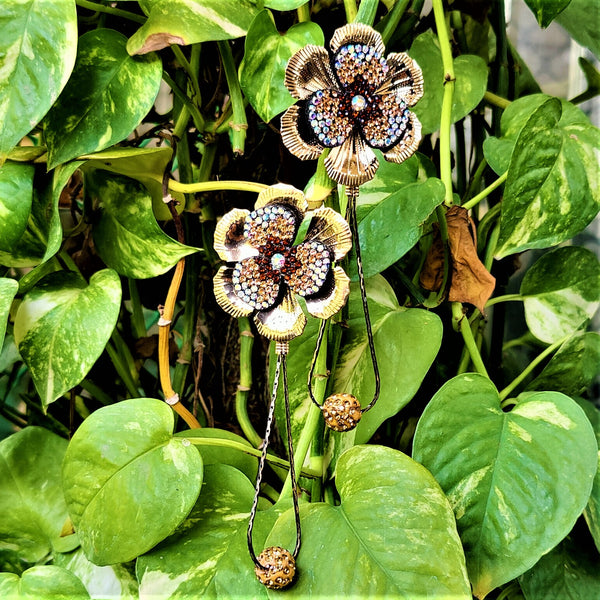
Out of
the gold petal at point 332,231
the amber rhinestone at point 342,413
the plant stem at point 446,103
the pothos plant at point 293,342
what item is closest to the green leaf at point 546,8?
the pothos plant at point 293,342

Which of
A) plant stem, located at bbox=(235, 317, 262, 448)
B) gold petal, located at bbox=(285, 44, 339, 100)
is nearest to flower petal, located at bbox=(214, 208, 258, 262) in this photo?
gold petal, located at bbox=(285, 44, 339, 100)

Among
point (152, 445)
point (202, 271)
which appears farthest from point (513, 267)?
point (152, 445)

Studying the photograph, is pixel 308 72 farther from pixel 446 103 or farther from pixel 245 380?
pixel 245 380

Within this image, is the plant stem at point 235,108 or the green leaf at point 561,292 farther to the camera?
the green leaf at point 561,292

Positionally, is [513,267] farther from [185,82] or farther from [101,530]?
[101,530]

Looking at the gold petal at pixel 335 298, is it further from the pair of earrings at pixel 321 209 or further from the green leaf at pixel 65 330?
the green leaf at pixel 65 330
